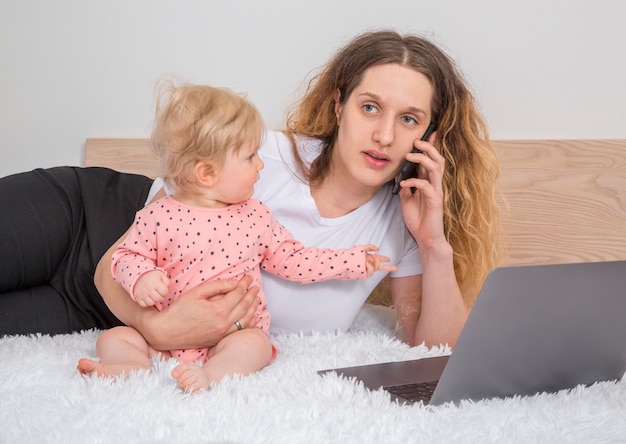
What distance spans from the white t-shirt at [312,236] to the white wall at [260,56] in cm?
54

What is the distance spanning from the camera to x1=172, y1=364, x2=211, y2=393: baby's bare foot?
1101mm

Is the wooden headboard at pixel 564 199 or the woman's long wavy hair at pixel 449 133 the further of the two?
the wooden headboard at pixel 564 199

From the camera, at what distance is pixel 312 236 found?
1633 mm

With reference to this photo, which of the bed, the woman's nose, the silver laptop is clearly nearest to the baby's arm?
the bed

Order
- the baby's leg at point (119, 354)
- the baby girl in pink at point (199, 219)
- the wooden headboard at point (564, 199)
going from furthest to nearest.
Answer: the wooden headboard at point (564, 199)
the baby girl in pink at point (199, 219)
the baby's leg at point (119, 354)

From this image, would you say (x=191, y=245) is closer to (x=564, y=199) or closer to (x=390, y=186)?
(x=390, y=186)

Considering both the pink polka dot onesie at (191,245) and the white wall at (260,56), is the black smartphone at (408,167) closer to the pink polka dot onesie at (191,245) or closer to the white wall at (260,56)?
the pink polka dot onesie at (191,245)

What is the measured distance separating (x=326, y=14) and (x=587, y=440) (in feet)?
4.97

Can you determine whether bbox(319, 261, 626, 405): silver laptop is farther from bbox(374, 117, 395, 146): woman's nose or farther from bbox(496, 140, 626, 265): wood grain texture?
bbox(496, 140, 626, 265): wood grain texture

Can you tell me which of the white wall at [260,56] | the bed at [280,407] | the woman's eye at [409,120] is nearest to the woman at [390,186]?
the woman's eye at [409,120]

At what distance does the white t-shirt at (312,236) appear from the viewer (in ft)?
5.25

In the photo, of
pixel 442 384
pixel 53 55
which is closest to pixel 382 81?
pixel 442 384

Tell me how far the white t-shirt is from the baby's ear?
262 millimetres

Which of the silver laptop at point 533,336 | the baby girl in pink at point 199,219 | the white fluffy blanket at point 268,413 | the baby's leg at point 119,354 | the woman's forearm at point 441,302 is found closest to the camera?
the white fluffy blanket at point 268,413
